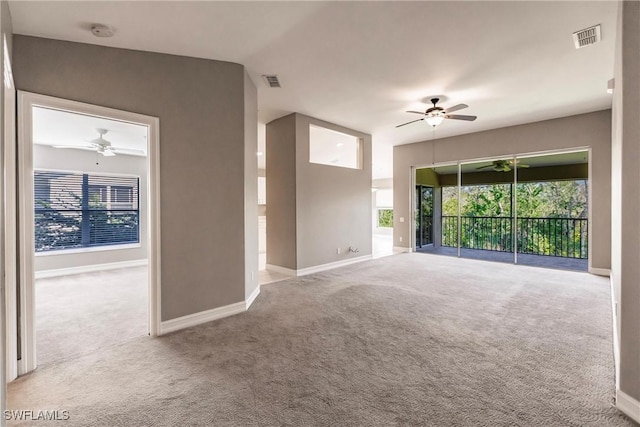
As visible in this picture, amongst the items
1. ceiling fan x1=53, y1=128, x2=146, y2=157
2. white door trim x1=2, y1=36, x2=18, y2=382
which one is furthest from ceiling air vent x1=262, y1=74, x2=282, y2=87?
ceiling fan x1=53, y1=128, x2=146, y2=157

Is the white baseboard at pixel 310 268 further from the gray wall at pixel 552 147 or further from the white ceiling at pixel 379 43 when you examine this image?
the white ceiling at pixel 379 43

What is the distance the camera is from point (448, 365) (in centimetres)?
225

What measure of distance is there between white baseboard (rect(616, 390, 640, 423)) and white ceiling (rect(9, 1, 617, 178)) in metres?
2.94

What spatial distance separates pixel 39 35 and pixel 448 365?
423 centimetres

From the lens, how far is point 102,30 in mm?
2445

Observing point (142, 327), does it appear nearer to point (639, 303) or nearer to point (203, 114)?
point (203, 114)

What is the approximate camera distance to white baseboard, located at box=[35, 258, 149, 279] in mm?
5371

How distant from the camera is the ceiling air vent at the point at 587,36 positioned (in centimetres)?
277

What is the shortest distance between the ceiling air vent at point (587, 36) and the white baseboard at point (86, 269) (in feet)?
22.7

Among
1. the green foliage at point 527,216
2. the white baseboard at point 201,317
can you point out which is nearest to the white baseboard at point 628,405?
the white baseboard at point 201,317

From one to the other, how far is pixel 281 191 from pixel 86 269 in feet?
14.2

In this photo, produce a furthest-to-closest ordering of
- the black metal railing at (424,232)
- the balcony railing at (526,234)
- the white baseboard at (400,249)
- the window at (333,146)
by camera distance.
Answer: the black metal railing at (424,232), the white baseboard at (400,249), the balcony railing at (526,234), the window at (333,146)

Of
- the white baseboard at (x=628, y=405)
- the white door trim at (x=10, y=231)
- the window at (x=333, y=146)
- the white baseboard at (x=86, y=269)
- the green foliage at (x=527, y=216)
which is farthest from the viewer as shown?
the window at (x=333, y=146)
